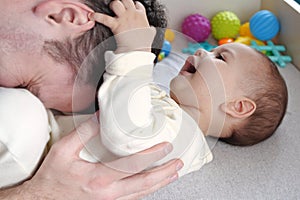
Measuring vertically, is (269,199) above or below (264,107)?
below

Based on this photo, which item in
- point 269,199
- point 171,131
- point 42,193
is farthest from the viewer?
point 269,199

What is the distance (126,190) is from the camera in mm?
850

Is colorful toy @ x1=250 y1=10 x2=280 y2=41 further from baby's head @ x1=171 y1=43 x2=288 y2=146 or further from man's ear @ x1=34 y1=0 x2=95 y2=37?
man's ear @ x1=34 y1=0 x2=95 y2=37

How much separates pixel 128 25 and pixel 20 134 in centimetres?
29

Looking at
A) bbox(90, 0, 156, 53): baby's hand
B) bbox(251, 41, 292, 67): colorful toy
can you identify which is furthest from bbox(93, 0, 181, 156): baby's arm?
bbox(251, 41, 292, 67): colorful toy

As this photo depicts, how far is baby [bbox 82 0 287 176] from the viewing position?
2.65 feet

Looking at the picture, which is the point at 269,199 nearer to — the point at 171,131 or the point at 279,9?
the point at 171,131

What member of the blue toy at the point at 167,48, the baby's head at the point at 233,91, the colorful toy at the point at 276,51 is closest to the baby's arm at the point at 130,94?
the baby's head at the point at 233,91

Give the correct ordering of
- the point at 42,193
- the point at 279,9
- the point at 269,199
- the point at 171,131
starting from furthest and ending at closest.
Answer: the point at 279,9 → the point at 269,199 → the point at 171,131 → the point at 42,193

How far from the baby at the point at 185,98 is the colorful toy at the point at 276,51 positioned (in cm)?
52

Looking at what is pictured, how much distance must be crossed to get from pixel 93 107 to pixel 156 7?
0.25m

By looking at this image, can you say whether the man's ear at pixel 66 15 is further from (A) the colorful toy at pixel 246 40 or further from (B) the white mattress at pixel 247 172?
(A) the colorful toy at pixel 246 40

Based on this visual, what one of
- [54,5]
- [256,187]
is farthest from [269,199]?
[54,5]

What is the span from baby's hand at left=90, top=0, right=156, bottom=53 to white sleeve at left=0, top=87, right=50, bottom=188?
20 centimetres
